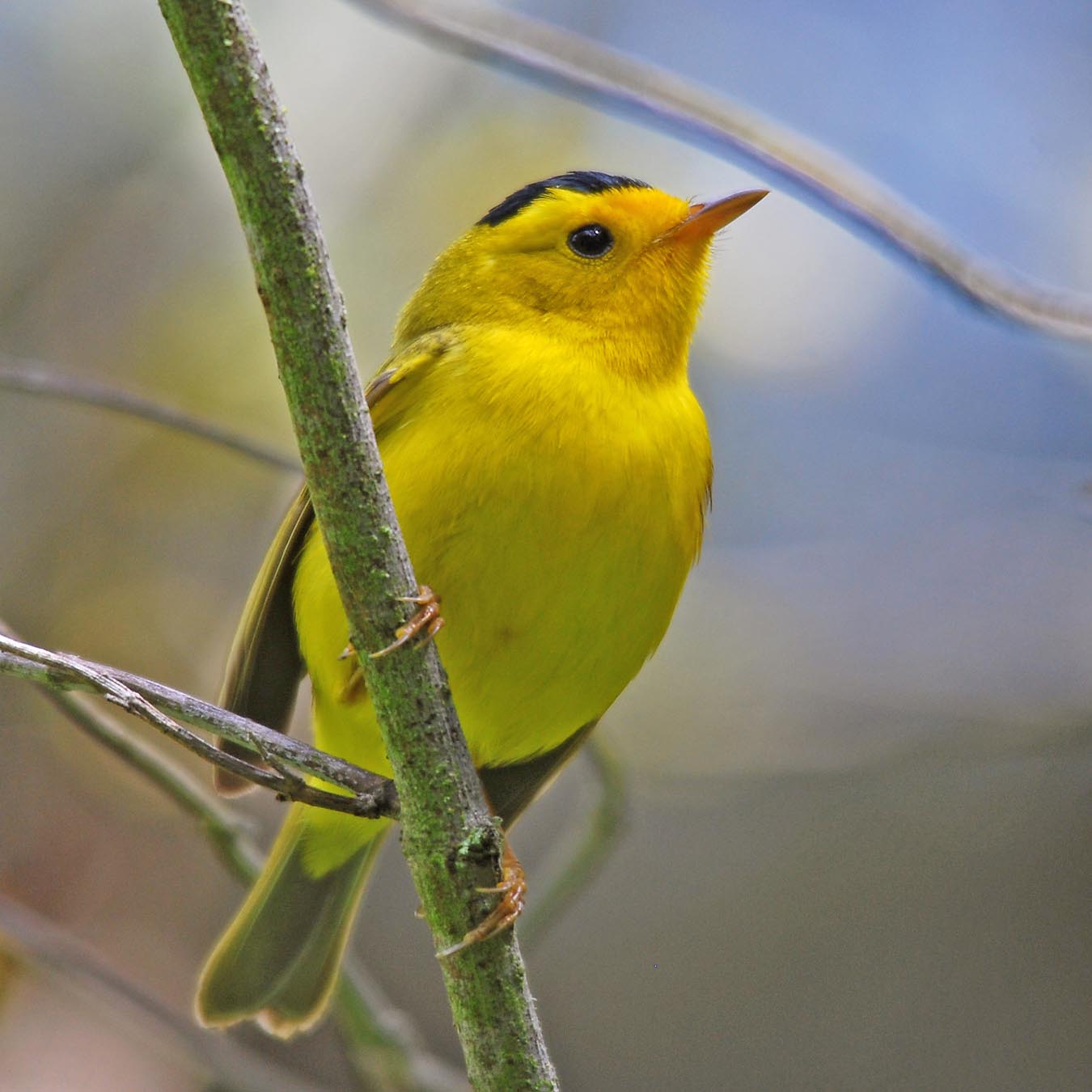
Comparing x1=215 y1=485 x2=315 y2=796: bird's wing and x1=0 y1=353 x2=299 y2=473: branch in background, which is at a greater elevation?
x1=0 y1=353 x2=299 y2=473: branch in background

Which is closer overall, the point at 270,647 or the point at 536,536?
the point at 536,536

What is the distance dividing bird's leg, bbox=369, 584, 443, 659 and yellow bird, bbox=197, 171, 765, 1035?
0.52 meters

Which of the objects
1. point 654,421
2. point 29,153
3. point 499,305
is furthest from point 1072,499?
point 29,153

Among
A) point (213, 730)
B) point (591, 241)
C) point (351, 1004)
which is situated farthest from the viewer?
point (351, 1004)

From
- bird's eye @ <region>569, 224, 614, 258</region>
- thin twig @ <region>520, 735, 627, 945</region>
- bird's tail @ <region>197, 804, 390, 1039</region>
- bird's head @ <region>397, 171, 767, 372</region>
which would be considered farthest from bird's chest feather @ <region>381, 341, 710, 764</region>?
bird's tail @ <region>197, 804, 390, 1039</region>

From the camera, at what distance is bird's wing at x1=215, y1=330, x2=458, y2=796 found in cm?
312

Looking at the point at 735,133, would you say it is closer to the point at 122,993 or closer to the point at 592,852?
the point at 592,852

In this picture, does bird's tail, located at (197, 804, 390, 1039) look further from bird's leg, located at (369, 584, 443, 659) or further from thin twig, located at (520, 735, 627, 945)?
bird's leg, located at (369, 584, 443, 659)

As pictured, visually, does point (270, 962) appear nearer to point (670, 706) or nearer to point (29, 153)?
point (670, 706)

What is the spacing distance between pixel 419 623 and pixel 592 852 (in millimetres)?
1613

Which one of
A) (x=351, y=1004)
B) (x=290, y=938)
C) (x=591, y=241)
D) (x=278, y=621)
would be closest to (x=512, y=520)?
(x=278, y=621)

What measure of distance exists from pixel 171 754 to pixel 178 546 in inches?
39.8

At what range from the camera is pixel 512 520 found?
282 centimetres

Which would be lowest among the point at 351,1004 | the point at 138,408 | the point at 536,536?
the point at 351,1004
